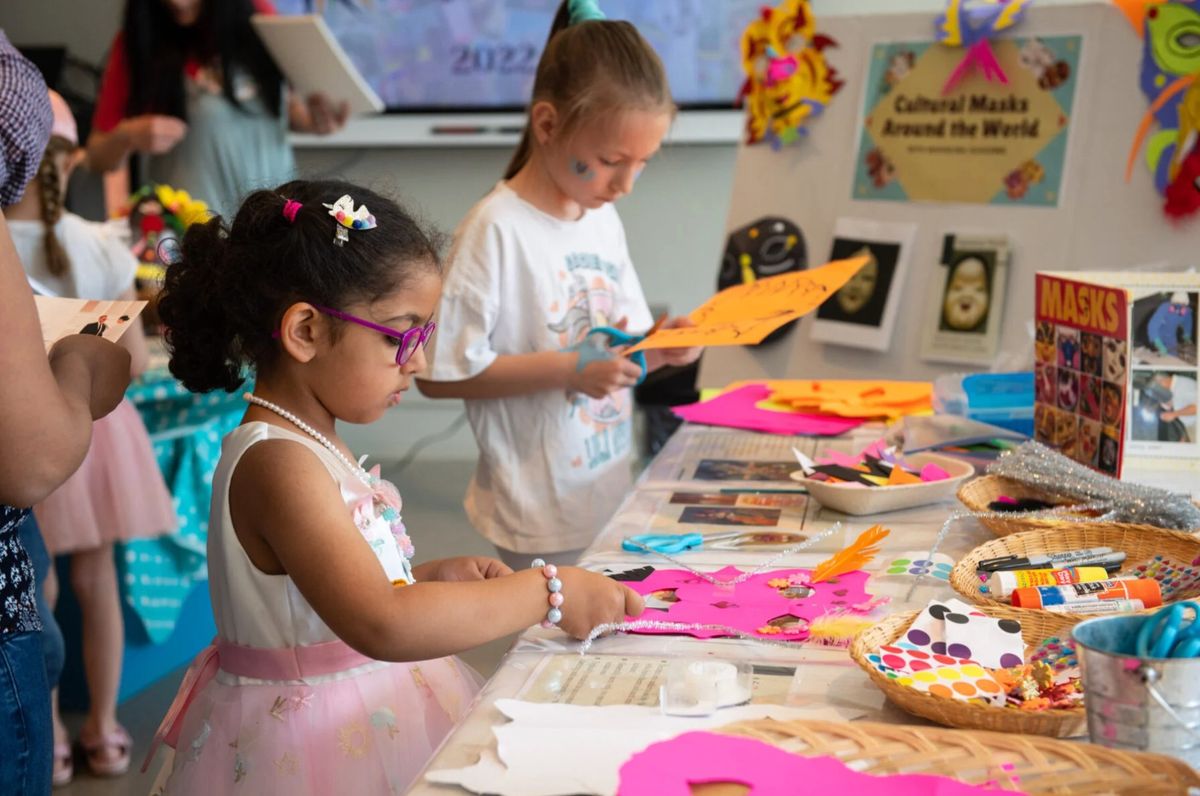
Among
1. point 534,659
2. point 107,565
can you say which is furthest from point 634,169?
point 107,565

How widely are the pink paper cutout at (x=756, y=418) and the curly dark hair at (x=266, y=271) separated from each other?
877 millimetres

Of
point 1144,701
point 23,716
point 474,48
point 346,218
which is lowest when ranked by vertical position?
point 23,716

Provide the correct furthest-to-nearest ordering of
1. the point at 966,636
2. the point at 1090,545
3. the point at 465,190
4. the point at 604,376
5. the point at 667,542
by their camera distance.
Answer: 1. the point at 465,190
2. the point at 604,376
3. the point at 667,542
4. the point at 1090,545
5. the point at 966,636

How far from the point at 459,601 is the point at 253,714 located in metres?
0.24

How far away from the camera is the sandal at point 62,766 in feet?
7.42

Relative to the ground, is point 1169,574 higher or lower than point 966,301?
lower

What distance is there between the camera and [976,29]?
2232 millimetres

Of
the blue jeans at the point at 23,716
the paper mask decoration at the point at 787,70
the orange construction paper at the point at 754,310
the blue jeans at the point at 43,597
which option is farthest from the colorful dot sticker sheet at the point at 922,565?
the paper mask decoration at the point at 787,70

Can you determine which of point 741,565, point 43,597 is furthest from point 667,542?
point 43,597

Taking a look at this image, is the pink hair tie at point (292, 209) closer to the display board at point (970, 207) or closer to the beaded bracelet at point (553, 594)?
the beaded bracelet at point (553, 594)

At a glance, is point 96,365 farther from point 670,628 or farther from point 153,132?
point 153,132

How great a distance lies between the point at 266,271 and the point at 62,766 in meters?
1.61

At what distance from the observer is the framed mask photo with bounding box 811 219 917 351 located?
7.60ft

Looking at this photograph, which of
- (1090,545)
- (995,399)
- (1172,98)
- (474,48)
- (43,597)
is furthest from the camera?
(474,48)
